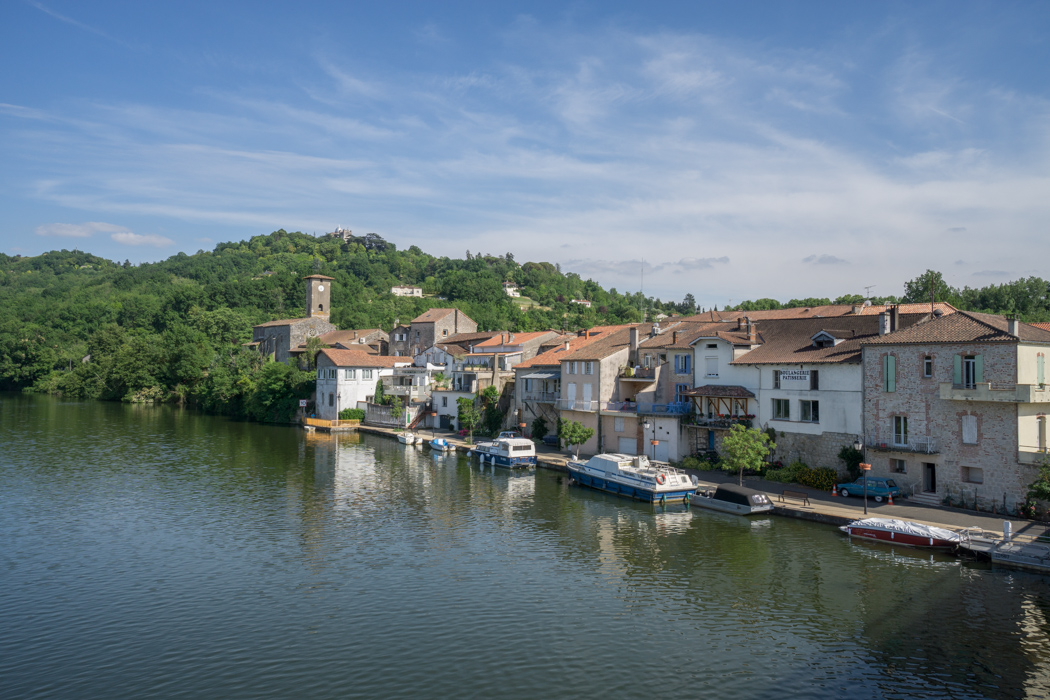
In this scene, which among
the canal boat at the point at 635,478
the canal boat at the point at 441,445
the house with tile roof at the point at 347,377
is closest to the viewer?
the canal boat at the point at 635,478

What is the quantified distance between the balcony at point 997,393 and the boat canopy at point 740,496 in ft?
30.9

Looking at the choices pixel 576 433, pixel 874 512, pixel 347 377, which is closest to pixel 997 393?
pixel 874 512

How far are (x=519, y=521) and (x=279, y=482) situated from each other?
18.3m

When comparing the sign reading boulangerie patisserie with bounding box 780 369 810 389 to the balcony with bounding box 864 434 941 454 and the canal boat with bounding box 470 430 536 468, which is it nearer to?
the balcony with bounding box 864 434 941 454

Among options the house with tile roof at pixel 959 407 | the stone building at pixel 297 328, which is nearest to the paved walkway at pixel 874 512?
the house with tile roof at pixel 959 407

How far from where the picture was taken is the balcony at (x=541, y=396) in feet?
183

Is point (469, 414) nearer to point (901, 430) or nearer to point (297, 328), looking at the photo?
point (901, 430)

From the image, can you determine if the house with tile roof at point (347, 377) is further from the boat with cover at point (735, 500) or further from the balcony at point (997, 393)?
the balcony at point (997, 393)

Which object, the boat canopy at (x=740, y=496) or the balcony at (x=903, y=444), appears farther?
the boat canopy at (x=740, y=496)

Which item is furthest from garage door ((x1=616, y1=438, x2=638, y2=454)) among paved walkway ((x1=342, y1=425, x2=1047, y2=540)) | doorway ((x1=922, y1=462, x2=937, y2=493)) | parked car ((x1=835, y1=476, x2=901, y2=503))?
doorway ((x1=922, y1=462, x2=937, y2=493))

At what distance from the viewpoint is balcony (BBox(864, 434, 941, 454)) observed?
3222cm

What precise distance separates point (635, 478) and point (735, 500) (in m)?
5.95

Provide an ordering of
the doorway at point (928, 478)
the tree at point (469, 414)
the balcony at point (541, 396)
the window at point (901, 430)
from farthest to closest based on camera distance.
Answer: the tree at point (469, 414) → the balcony at point (541, 396) → the window at point (901, 430) → the doorway at point (928, 478)

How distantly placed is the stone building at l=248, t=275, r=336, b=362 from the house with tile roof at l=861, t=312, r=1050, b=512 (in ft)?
249
